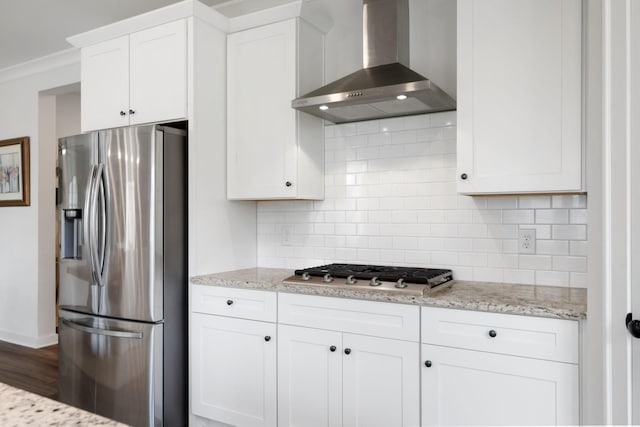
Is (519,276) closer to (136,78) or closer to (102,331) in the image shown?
(102,331)

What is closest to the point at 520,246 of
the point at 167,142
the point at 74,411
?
the point at 167,142

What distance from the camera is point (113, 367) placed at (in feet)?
8.99

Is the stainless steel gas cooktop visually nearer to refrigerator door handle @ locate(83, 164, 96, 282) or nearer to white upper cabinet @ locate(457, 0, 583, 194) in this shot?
white upper cabinet @ locate(457, 0, 583, 194)

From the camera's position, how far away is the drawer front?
2.11 metres

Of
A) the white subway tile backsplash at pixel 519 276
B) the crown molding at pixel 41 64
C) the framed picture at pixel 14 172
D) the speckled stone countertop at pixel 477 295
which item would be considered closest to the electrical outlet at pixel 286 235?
the speckled stone countertop at pixel 477 295

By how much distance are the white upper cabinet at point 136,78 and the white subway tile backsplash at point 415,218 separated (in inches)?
37.2

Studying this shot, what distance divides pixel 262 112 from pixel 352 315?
1.35 metres

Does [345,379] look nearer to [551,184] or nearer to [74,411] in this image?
[551,184]

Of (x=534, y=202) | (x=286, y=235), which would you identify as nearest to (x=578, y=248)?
(x=534, y=202)

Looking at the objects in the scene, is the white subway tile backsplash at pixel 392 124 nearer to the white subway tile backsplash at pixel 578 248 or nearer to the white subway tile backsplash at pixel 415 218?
the white subway tile backsplash at pixel 415 218

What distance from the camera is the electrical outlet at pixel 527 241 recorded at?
95.2 inches

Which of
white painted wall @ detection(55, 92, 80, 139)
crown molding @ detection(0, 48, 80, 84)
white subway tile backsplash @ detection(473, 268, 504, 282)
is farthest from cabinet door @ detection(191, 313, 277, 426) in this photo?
white painted wall @ detection(55, 92, 80, 139)

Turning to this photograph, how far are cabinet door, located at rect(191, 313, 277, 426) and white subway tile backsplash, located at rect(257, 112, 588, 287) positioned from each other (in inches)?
27.0

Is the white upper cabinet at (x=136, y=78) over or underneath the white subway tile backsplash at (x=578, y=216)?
over
